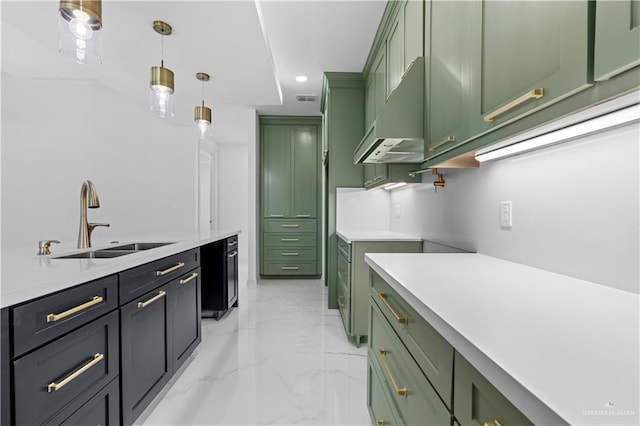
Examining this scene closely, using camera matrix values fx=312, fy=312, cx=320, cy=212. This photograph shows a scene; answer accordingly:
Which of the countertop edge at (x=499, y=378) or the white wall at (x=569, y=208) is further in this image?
the white wall at (x=569, y=208)

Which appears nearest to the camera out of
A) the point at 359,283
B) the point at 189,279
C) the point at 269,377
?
the point at 269,377

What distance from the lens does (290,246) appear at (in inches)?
203

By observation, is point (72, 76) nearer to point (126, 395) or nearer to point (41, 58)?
point (41, 58)

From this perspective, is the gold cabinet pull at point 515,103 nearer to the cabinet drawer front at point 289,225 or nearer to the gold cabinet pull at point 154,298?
the gold cabinet pull at point 154,298

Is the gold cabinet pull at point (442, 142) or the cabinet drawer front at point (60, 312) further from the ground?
the gold cabinet pull at point (442, 142)

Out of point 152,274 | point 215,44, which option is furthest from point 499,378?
point 215,44

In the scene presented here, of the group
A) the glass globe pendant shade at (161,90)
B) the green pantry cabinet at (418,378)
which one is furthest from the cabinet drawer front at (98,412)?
the glass globe pendant shade at (161,90)

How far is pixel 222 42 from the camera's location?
267cm

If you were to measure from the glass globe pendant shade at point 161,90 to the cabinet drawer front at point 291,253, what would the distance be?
300 cm

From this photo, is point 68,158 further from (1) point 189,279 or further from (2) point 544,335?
(2) point 544,335

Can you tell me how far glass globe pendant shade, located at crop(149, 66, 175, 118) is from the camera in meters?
2.31

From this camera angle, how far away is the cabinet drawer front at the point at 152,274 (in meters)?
1.46

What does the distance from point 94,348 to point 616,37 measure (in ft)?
5.95

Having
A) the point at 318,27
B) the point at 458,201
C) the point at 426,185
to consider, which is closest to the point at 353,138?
the point at 318,27
